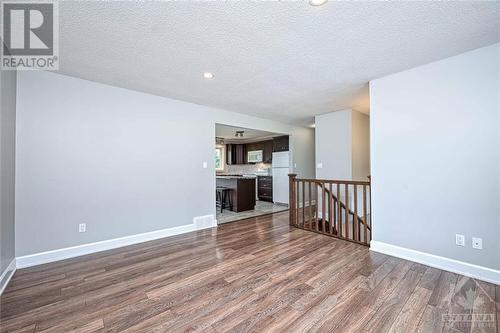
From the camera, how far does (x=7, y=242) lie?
222cm

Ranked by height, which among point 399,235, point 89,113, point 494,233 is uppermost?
point 89,113

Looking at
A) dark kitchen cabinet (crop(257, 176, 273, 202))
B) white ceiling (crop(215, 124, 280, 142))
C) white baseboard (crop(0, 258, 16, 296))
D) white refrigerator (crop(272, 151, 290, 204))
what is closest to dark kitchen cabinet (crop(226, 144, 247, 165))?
white ceiling (crop(215, 124, 280, 142))

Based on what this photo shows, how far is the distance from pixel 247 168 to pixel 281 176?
2278 millimetres

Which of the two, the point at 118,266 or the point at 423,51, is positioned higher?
the point at 423,51

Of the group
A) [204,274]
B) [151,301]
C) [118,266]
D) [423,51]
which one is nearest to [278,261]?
[204,274]

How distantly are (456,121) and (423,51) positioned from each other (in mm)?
850

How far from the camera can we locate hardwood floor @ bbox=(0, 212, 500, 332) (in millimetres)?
1573

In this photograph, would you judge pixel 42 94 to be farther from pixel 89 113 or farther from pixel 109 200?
pixel 109 200

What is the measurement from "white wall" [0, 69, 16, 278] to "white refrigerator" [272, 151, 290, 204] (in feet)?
18.1

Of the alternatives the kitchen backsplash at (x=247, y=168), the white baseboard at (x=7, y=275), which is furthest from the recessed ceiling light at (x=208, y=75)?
the kitchen backsplash at (x=247, y=168)

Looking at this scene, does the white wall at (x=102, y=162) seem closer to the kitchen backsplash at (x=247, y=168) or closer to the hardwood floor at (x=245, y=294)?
the hardwood floor at (x=245, y=294)

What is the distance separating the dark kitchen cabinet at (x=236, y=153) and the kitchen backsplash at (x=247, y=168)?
0.88 ft

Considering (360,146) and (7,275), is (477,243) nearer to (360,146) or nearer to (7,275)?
(360,146)

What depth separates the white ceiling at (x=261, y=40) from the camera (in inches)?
64.1
